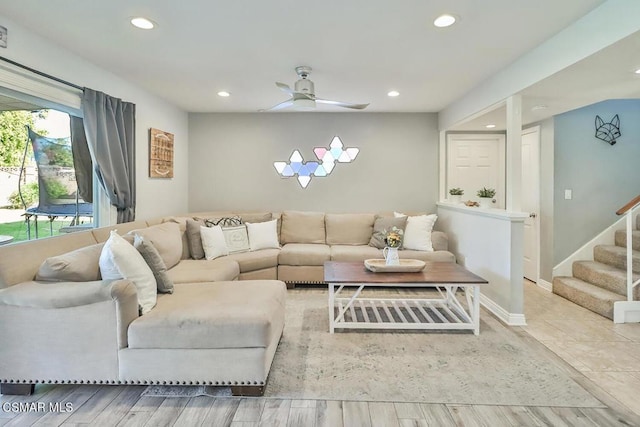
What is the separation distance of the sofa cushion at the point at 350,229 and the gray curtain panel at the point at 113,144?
97.2 inches

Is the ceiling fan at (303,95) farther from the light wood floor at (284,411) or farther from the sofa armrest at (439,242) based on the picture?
the light wood floor at (284,411)

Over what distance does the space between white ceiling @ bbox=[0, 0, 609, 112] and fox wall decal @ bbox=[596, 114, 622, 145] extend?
5.75ft

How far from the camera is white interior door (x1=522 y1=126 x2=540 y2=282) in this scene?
4461 mm

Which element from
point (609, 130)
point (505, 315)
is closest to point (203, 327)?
point (505, 315)

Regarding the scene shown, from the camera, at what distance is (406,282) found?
2.85 meters

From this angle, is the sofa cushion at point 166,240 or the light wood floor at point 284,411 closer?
the light wood floor at point 284,411

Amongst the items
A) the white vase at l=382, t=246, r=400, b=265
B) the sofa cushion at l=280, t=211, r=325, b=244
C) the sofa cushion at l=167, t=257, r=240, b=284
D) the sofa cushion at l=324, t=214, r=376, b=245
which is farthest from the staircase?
the sofa cushion at l=167, t=257, r=240, b=284

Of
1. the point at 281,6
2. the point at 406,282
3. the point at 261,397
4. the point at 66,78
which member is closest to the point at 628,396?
the point at 406,282

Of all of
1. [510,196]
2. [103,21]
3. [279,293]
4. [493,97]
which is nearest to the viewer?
[103,21]

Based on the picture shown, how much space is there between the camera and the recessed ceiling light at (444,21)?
7.45 ft

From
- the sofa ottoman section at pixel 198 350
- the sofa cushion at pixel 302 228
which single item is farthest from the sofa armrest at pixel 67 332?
the sofa cushion at pixel 302 228

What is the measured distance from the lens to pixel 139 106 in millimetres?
3871

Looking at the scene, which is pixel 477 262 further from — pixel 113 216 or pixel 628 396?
pixel 113 216

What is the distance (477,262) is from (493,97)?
5.86 feet
